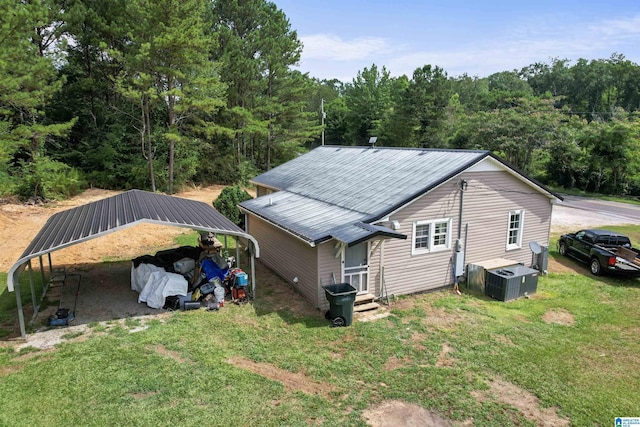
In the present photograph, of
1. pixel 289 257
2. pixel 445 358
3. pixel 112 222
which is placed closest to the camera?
pixel 445 358

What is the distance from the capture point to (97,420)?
6609 mm

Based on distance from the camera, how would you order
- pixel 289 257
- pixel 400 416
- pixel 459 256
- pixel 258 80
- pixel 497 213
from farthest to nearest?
pixel 258 80 < pixel 497 213 < pixel 459 256 < pixel 289 257 < pixel 400 416

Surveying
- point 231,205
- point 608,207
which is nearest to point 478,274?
point 231,205

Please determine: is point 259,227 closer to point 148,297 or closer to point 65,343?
point 148,297

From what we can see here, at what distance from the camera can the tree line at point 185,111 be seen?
25016mm

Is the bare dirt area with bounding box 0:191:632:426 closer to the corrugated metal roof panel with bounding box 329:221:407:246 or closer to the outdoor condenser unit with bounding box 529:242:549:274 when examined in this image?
the outdoor condenser unit with bounding box 529:242:549:274

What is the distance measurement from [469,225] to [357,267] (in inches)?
179

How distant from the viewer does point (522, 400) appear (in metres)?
7.69

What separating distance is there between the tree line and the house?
52.9 feet

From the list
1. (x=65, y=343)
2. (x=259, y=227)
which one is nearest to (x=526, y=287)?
(x=259, y=227)

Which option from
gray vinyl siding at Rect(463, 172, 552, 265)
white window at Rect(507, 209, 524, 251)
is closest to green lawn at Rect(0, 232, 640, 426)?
gray vinyl siding at Rect(463, 172, 552, 265)

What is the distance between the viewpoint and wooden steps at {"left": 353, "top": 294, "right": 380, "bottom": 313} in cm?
1162

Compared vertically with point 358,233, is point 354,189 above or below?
above

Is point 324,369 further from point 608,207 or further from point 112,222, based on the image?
point 608,207
